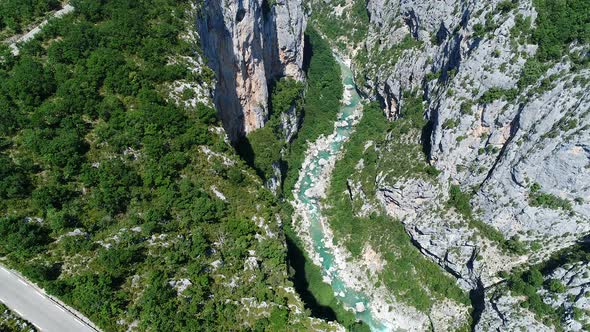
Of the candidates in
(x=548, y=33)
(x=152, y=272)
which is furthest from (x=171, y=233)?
(x=548, y=33)

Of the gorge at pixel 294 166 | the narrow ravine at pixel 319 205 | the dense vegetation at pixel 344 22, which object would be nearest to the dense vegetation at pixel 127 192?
the gorge at pixel 294 166

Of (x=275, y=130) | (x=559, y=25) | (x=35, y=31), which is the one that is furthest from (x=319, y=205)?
(x=35, y=31)

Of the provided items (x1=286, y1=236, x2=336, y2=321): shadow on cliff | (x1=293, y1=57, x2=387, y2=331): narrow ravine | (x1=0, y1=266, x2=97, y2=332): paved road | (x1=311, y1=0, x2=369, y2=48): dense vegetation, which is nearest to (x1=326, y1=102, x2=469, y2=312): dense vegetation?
(x1=293, y1=57, x2=387, y2=331): narrow ravine

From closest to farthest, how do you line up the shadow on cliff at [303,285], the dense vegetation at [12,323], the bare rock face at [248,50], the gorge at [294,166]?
1. the dense vegetation at [12,323]
2. the gorge at [294,166]
3. the bare rock face at [248,50]
4. the shadow on cliff at [303,285]

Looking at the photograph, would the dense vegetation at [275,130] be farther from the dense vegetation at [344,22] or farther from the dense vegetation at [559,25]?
the dense vegetation at [559,25]

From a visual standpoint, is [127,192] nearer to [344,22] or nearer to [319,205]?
[319,205]

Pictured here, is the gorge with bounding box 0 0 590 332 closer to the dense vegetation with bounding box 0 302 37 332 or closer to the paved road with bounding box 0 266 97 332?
the dense vegetation with bounding box 0 302 37 332

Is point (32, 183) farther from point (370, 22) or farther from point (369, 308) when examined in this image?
point (370, 22)
